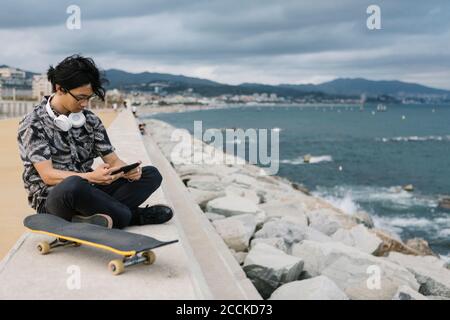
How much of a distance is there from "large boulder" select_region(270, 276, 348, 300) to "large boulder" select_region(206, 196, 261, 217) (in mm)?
3061

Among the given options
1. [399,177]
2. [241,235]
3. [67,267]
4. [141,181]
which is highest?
[141,181]

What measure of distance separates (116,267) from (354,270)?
2.88m

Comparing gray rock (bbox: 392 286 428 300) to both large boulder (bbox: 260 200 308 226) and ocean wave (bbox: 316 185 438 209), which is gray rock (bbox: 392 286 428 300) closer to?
large boulder (bbox: 260 200 308 226)

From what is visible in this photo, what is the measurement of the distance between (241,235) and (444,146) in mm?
48987

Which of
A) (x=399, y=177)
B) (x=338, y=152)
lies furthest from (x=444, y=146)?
(x=399, y=177)

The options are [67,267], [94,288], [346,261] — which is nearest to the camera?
[94,288]

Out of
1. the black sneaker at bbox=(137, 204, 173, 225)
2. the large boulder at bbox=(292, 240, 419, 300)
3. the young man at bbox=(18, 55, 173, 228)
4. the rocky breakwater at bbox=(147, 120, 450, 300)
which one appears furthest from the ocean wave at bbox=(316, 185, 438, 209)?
the young man at bbox=(18, 55, 173, 228)

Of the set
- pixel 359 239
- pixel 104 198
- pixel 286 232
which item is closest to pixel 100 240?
pixel 104 198

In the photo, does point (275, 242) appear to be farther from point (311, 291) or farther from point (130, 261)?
point (130, 261)

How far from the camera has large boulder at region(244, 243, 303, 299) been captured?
16.9 ft

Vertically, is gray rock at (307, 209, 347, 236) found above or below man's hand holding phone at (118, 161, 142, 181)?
below

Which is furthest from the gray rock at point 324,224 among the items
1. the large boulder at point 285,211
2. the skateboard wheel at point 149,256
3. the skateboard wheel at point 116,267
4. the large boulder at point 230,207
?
the skateboard wheel at point 116,267
